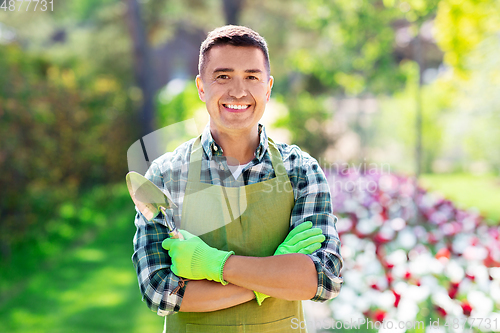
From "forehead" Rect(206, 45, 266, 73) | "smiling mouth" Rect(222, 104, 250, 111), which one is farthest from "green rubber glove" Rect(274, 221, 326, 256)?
"forehead" Rect(206, 45, 266, 73)

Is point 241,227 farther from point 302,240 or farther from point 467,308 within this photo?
point 467,308

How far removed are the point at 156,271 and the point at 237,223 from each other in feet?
1.05

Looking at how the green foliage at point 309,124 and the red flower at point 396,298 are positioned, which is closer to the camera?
the red flower at point 396,298

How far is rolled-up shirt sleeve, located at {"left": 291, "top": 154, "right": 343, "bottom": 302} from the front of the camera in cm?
141

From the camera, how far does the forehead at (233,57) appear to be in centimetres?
143

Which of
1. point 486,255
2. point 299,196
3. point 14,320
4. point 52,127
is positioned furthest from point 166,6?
point 299,196

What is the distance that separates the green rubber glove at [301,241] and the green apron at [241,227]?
0.07 m

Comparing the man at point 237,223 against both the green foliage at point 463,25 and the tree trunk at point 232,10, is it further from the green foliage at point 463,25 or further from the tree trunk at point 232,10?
the tree trunk at point 232,10

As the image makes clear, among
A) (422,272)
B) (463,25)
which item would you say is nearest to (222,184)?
Answer: (422,272)

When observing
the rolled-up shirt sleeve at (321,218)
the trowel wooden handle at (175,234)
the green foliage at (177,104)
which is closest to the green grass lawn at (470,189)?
the green foliage at (177,104)

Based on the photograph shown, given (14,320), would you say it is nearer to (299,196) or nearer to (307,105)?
(299,196)

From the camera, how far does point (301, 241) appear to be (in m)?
1.43

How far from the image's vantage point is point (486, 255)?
3312mm

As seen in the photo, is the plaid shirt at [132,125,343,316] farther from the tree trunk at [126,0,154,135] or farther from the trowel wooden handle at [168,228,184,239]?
the tree trunk at [126,0,154,135]
